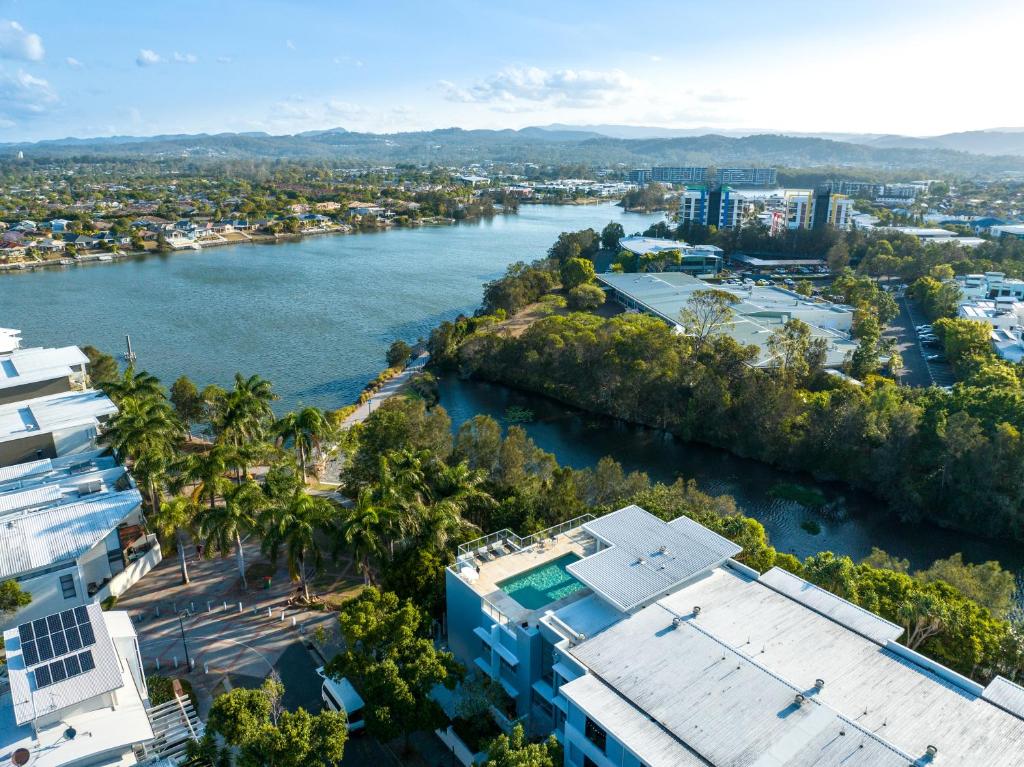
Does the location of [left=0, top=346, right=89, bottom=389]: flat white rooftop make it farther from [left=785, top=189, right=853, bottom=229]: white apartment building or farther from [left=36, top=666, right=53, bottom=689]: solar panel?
[left=785, top=189, right=853, bottom=229]: white apartment building

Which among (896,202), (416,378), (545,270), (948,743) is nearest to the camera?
(948,743)

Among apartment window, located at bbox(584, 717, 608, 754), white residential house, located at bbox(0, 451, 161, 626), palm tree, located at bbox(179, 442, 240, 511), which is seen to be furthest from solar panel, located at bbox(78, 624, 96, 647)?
apartment window, located at bbox(584, 717, 608, 754)

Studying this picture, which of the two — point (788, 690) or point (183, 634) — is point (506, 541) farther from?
point (183, 634)

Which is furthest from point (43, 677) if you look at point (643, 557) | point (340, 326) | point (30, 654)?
point (340, 326)

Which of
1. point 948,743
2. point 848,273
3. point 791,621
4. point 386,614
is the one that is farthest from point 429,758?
point 848,273

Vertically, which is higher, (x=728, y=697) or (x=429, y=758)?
(x=728, y=697)

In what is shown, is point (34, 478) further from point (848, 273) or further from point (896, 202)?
point (896, 202)
